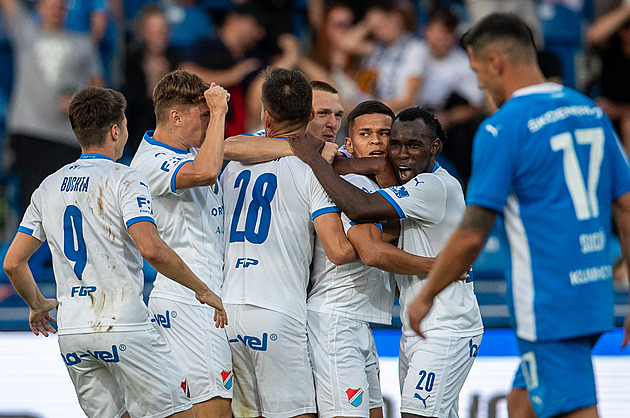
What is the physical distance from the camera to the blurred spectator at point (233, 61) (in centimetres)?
988

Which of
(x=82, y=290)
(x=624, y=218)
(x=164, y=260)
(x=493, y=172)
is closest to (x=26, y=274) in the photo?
(x=82, y=290)

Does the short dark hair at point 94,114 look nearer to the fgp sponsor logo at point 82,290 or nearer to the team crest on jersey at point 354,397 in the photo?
the fgp sponsor logo at point 82,290

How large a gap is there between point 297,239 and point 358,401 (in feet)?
3.22

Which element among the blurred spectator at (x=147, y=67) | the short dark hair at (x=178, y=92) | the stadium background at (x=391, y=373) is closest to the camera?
the short dark hair at (x=178, y=92)

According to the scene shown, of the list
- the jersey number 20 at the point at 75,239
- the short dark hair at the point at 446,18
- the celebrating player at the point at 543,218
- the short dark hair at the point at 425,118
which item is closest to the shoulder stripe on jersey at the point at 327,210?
the short dark hair at the point at 425,118

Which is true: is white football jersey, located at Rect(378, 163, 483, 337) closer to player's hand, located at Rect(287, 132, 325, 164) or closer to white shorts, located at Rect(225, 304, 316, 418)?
player's hand, located at Rect(287, 132, 325, 164)

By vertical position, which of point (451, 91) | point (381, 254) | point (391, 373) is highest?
point (451, 91)

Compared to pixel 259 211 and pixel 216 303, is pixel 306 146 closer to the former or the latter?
pixel 259 211

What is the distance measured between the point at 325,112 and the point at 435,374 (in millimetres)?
1883

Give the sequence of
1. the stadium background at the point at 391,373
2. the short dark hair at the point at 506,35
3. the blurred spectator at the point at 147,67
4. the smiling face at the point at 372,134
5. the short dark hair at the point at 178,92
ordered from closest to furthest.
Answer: the short dark hair at the point at 506,35 → the short dark hair at the point at 178,92 → the smiling face at the point at 372,134 → the stadium background at the point at 391,373 → the blurred spectator at the point at 147,67

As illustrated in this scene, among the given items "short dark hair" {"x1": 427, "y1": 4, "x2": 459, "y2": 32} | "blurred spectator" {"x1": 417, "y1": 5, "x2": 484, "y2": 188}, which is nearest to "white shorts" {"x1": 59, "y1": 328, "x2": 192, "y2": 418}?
"blurred spectator" {"x1": 417, "y1": 5, "x2": 484, "y2": 188}

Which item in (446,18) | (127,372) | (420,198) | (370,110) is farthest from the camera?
(446,18)

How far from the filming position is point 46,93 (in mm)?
9281

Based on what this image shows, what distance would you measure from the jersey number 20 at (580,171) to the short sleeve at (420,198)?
3.85 ft
